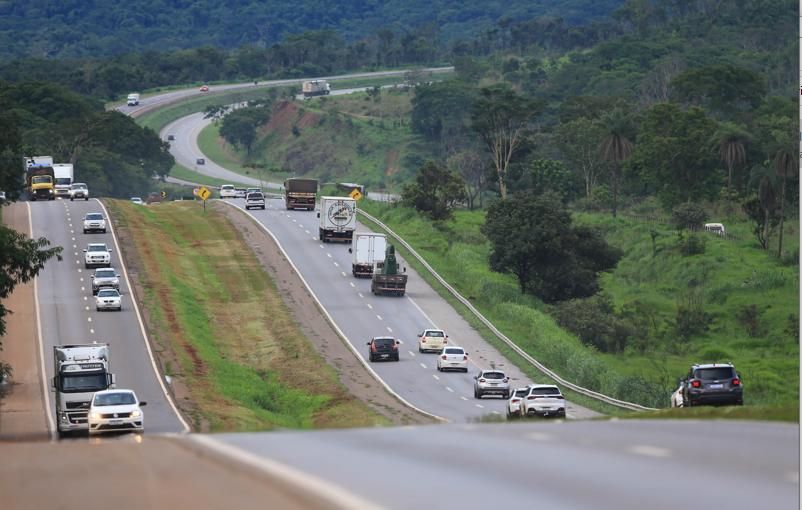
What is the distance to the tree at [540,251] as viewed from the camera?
332 feet

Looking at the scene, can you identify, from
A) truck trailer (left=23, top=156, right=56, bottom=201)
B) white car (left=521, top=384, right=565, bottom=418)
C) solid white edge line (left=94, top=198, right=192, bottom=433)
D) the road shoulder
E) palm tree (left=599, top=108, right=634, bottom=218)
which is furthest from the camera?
palm tree (left=599, top=108, right=634, bottom=218)

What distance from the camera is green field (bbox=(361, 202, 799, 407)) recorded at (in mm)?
70312

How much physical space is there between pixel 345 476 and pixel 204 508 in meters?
1.53

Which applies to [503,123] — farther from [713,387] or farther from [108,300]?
[713,387]

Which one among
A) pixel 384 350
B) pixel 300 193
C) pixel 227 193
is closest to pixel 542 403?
pixel 384 350

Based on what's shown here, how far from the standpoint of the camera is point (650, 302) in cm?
9950

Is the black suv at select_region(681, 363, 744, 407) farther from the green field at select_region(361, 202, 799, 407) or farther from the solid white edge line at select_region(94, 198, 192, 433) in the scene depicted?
the solid white edge line at select_region(94, 198, 192, 433)

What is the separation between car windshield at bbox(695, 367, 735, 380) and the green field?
1374 cm

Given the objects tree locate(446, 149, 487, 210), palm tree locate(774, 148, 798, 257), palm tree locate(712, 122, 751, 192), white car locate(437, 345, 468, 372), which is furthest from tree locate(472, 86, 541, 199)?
white car locate(437, 345, 468, 372)

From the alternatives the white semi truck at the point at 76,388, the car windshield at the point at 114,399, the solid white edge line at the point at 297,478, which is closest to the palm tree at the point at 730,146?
the white semi truck at the point at 76,388

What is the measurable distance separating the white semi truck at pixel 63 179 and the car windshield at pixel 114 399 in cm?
9891

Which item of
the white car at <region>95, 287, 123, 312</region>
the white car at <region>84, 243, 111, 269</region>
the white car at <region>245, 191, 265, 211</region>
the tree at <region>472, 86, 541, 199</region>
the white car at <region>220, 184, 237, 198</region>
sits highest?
the tree at <region>472, 86, 541, 199</region>

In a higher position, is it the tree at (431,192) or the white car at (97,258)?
the tree at (431,192)

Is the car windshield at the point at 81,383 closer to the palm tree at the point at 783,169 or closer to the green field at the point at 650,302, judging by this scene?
the green field at the point at 650,302
